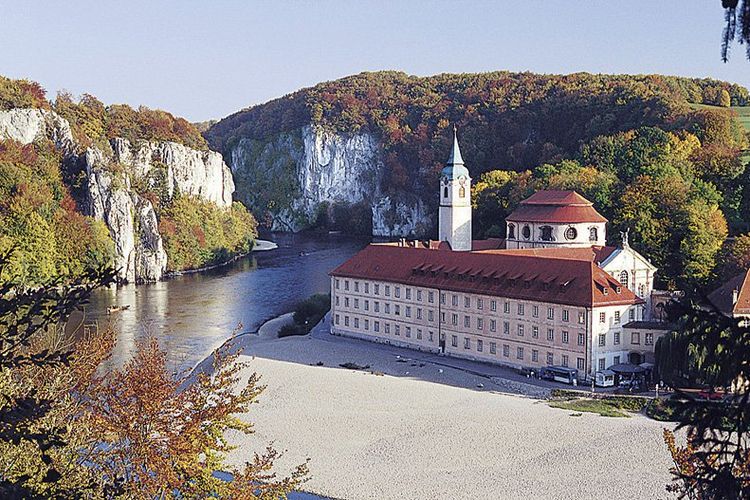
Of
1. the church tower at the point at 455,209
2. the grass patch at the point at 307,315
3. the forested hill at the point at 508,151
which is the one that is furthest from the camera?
the forested hill at the point at 508,151

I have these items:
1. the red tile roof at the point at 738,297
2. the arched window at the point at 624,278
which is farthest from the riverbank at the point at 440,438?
the arched window at the point at 624,278

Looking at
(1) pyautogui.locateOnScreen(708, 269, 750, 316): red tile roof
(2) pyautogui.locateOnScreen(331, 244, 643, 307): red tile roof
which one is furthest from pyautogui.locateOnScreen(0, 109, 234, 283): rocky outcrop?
(1) pyautogui.locateOnScreen(708, 269, 750, 316): red tile roof

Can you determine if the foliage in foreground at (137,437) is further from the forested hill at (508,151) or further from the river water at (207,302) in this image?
the forested hill at (508,151)

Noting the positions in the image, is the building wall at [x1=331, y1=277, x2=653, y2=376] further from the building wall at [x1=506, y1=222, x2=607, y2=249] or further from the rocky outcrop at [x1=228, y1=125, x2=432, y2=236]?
the rocky outcrop at [x1=228, y1=125, x2=432, y2=236]

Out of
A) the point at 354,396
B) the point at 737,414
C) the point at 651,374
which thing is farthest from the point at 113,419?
the point at 651,374

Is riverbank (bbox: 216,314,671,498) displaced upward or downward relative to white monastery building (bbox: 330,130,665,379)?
downward

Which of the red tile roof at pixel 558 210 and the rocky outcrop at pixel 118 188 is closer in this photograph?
the red tile roof at pixel 558 210

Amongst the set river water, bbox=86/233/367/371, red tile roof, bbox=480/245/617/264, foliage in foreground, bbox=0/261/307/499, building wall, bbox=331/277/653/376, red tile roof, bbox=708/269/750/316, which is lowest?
river water, bbox=86/233/367/371

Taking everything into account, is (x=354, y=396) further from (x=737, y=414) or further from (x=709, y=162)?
(x=709, y=162)
